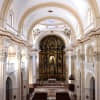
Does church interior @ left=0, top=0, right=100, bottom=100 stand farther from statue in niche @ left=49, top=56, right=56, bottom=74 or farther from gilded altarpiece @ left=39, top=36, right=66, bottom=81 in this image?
statue in niche @ left=49, top=56, right=56, bottom=74

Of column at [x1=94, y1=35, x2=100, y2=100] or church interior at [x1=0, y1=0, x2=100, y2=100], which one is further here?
church interior at [x1=0, y1=0, x2=100, y2=100]

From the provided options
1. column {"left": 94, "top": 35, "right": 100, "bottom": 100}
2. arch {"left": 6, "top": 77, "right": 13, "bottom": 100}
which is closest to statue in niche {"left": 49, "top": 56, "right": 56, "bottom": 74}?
arch {"left": 6, "top": 77, "right": 13, "bottom": 100}

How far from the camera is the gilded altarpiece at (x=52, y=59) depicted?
98.9 feet

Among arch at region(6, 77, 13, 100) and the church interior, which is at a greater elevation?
the church interior

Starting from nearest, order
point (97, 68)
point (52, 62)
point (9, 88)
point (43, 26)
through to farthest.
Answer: point (97, 68) → point (9, 88) → point (43, 26) → point (52, 62)

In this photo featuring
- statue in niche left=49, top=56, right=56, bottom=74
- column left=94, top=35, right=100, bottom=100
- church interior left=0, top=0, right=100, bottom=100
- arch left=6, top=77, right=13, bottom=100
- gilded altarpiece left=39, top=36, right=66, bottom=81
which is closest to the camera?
column left=94, top=35, right=100, bottom=100

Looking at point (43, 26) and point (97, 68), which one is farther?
point (43, 26)

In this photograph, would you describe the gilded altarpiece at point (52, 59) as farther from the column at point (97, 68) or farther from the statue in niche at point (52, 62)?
the column at point (97, 68)

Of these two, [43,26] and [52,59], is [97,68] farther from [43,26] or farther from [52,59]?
[52,59]

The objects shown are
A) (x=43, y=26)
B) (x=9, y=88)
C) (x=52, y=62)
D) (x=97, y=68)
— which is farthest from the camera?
(x=52, y=62)

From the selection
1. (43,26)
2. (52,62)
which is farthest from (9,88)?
(52,62)

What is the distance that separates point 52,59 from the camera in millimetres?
30438

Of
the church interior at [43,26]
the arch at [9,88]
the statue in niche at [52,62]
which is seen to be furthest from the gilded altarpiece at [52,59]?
the arch at [9,88]

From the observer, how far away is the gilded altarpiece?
30.2m
